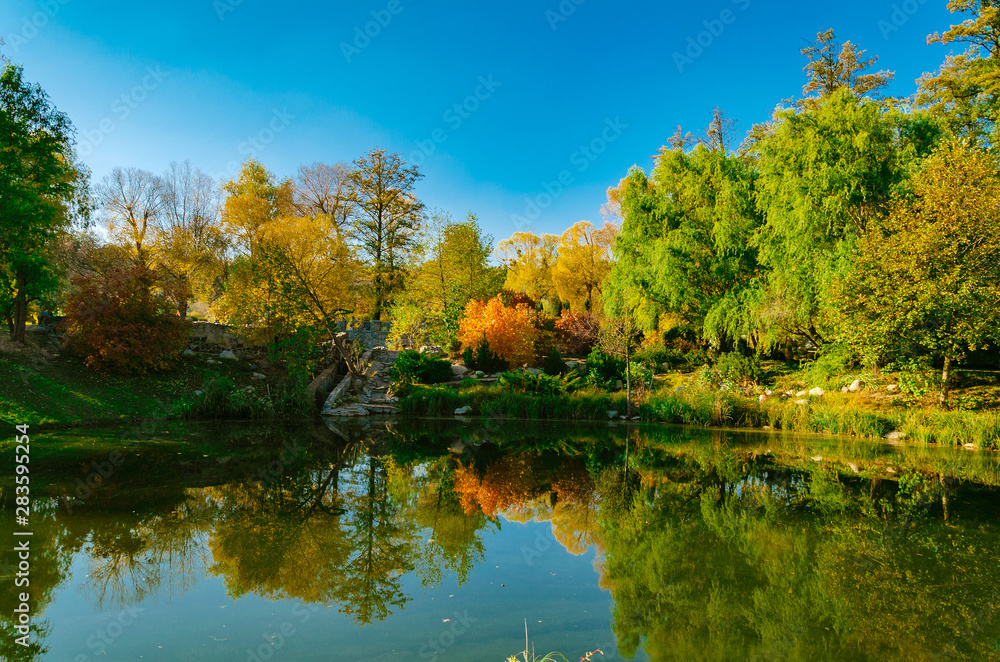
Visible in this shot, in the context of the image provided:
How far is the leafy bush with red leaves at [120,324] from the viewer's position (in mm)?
13664

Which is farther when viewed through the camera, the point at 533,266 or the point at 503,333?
the point at 533,266

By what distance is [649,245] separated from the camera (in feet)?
68.8

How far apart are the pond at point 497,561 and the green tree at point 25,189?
26.2ft

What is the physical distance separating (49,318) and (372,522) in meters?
17.8

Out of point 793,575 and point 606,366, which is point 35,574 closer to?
point 793,575

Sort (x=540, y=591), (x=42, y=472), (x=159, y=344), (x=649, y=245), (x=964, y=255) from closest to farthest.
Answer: (x=540, y=591)
(x=42, y=472)
(x=964, y=255)
(x=159, y=344)
(x=649, y=245)

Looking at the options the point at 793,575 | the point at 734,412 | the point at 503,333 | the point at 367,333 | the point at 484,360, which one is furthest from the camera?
the point at 367,333

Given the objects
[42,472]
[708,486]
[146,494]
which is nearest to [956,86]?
[708,486]

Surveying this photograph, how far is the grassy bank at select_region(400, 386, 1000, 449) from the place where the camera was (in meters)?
11.1

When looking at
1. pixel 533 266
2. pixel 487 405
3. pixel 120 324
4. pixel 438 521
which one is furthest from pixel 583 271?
pixel 438 521

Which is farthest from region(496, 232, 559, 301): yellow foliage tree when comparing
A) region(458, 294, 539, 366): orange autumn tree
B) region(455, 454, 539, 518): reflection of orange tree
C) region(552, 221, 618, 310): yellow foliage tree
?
region(455, 454, 539, 518): reflection of orange tree

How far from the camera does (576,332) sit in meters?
24.6

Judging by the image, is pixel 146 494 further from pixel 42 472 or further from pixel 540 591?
pixel 540 591

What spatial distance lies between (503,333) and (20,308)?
46.9 feet
